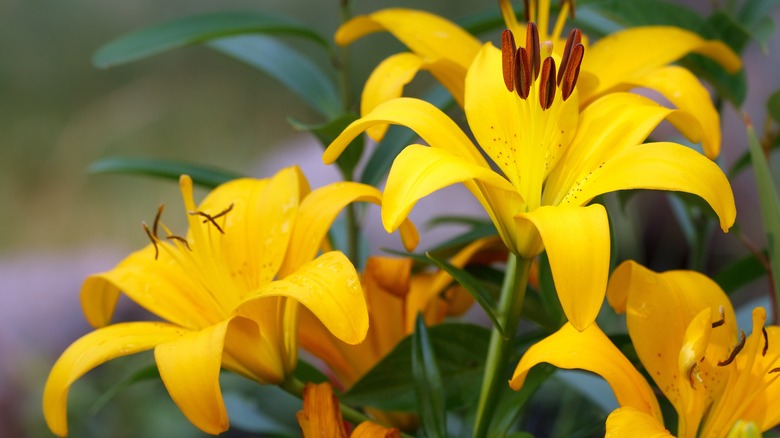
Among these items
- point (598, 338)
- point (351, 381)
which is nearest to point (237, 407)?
point (351, 381)

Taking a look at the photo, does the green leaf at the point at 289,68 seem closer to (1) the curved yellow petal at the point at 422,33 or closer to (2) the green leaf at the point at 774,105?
(1) the curved yellow petal at the point at 422,33

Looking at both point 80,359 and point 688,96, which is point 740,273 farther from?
point 80,359

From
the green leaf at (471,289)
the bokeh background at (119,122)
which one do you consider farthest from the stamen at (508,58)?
the bokeh background at (119,122)

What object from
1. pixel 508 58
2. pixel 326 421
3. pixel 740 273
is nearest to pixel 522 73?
pixel 508 58

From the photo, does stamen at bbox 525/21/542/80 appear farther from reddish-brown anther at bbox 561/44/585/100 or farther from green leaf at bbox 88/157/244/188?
green leaf at bbox 88/157/244/188

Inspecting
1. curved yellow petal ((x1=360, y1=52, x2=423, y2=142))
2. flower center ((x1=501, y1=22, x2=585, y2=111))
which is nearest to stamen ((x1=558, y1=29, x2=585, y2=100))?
flower center ((x1=501, y1=22, x2=585, y2=111))

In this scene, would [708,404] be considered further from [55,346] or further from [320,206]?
[55,346]
